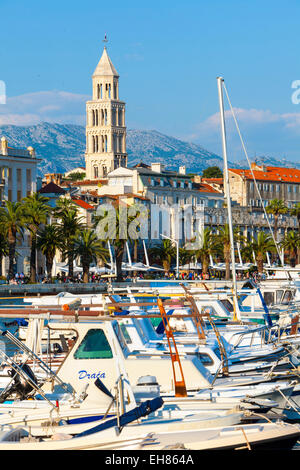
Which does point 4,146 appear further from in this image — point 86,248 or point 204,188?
point 204,188

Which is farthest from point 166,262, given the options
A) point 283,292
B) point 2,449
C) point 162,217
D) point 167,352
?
point 2,449

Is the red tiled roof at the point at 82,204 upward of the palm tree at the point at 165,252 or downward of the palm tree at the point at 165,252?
upward

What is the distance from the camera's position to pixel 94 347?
1958 centimetres

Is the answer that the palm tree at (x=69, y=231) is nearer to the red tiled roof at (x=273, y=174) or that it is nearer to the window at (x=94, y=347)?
the window at (x=94, y=347)

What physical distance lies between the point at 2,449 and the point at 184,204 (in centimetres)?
14331

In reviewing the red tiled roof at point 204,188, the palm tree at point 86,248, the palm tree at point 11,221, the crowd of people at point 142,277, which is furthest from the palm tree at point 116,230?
the red tiled roof at point 204,188

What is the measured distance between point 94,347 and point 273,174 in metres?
167

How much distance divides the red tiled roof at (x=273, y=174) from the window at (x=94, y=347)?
507 ft

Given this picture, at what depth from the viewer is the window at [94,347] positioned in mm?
19516

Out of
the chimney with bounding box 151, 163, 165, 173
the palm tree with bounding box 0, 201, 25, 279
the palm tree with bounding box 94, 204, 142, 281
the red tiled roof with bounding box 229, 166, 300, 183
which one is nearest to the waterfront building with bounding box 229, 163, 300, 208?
the red tiled roof with bounding box 229, 166, 300, 183

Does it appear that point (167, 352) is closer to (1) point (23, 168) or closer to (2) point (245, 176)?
(1) point (23, 168)

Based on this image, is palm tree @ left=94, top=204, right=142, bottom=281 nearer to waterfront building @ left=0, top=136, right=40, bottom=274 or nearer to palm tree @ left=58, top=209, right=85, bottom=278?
palm tree @ left=58, top=209, right=85, bottom=278
